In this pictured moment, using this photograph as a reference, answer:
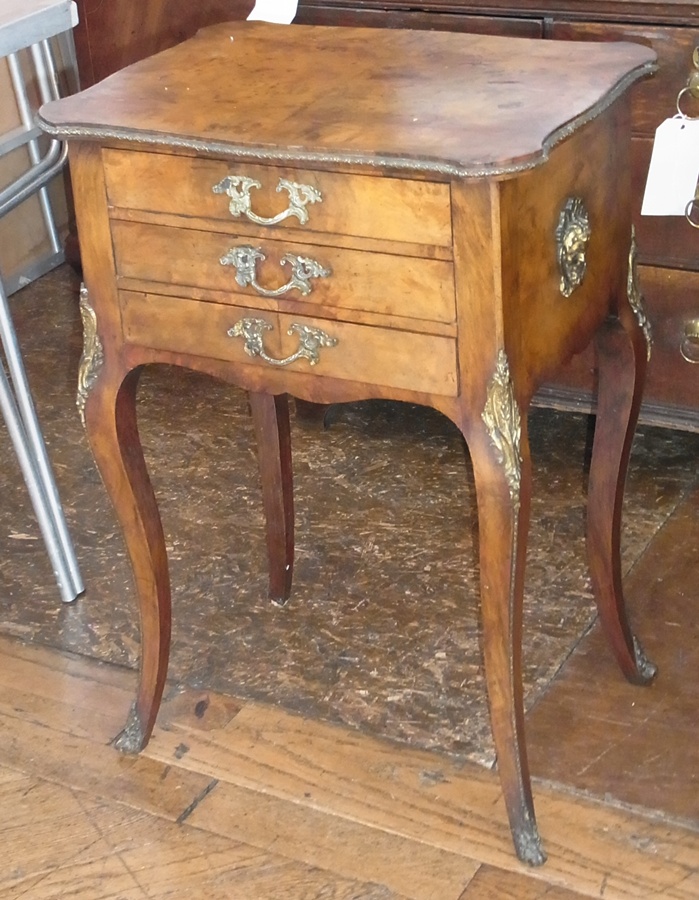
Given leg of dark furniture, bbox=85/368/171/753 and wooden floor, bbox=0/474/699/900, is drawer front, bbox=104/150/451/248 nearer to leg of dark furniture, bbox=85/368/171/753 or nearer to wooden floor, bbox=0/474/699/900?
leg of dark furniture, bbox=85/368/171/753

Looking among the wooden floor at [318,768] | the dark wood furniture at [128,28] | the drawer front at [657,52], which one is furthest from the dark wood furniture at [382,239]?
the dark wood furniture at [128,28]

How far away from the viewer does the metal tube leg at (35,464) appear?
1.65m

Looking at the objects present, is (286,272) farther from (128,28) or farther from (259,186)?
(128,28)

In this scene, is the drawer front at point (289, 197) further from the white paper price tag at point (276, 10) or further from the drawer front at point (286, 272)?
the white paper price tag at point (276, 10)

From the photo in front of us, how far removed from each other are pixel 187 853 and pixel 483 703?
405 millimetres

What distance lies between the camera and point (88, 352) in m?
1.29

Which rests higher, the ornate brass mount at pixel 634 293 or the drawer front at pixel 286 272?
the drawer front at pixel 286 272

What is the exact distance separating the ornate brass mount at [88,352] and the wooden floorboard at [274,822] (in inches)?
17.7

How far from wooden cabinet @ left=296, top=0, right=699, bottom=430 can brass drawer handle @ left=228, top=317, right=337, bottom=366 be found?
27.3 inches

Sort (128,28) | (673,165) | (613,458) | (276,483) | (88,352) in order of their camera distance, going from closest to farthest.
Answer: (88,352) < (613,458) < (673,165) < (276,483) < (128,28)

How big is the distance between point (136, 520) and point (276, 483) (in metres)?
0.30

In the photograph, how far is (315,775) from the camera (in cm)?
144

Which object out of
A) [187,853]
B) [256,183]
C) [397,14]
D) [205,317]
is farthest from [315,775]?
[397,14]

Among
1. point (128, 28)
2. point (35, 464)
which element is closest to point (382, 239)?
point (35, 464)
